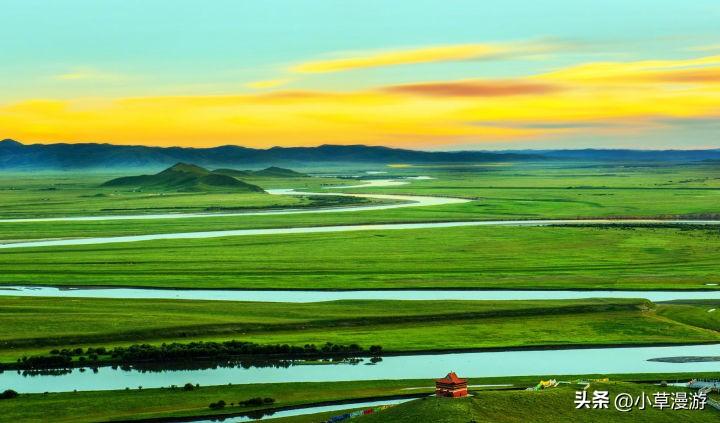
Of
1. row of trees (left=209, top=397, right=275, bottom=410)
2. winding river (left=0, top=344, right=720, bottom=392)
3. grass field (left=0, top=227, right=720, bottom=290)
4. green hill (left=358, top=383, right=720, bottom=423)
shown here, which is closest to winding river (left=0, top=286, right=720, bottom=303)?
grass field (left=0, top=227, right=720, bottom=290)

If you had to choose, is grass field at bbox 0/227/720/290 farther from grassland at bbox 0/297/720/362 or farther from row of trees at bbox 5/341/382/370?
row of trees at bbox 5/341/382/370

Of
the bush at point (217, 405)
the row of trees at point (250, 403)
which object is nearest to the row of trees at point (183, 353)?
the row of trees at point (250, 403)

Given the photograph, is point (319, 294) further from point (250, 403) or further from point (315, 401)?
point (250, 403)

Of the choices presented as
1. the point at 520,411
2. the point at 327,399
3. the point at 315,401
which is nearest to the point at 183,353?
the point at 315,401

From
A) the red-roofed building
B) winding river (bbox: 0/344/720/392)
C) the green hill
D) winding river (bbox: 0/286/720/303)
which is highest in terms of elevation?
the red-roofed building

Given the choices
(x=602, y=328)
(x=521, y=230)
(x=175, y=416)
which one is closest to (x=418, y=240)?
(x=521, y=230)

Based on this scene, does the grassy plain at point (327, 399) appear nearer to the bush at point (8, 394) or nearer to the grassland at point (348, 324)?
the bush at point (8, 394)

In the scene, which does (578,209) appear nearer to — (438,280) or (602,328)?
(438,280)
